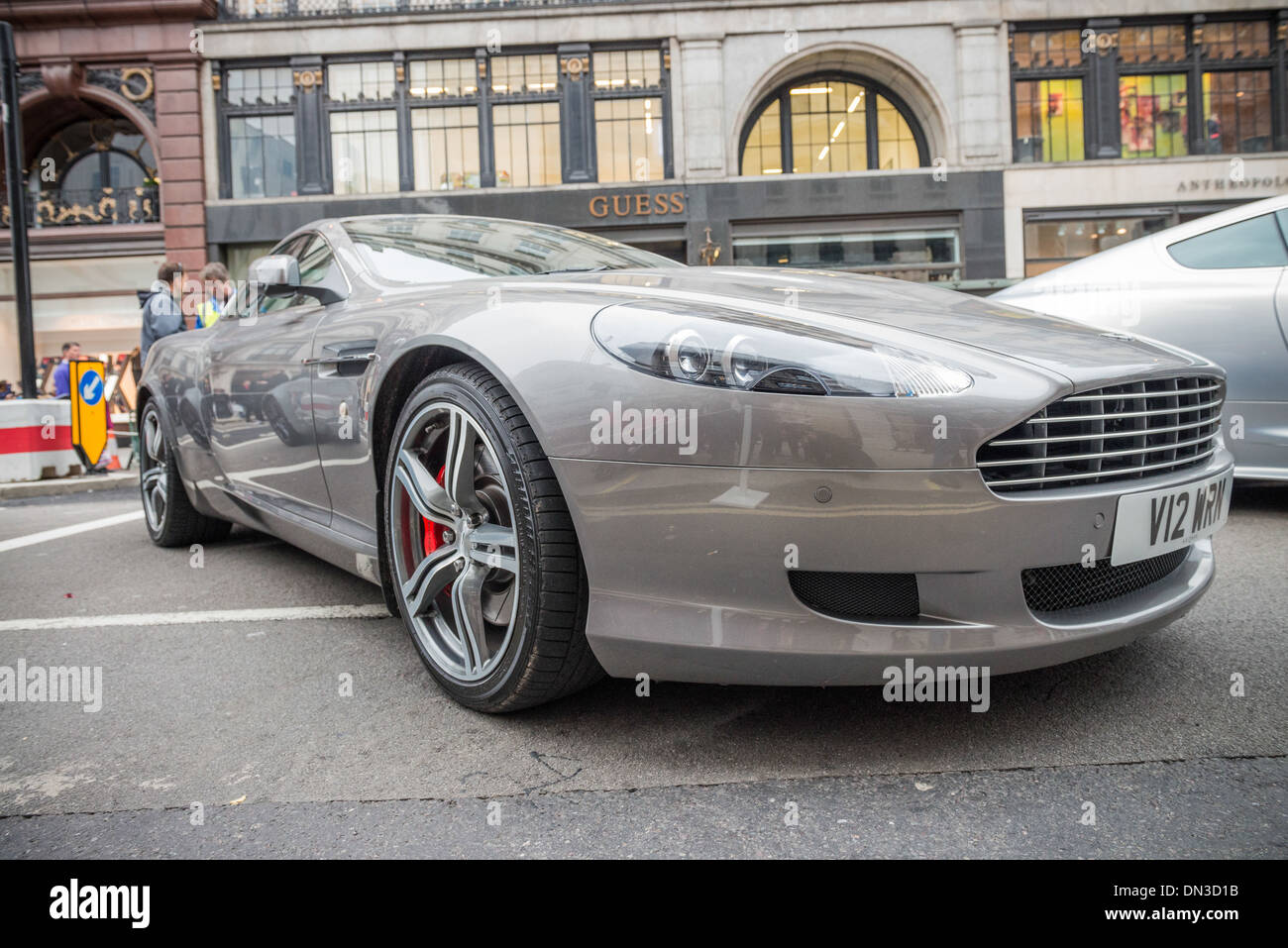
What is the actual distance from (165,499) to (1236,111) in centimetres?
2074

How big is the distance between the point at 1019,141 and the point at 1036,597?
1856cm

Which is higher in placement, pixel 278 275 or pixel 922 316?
pixel 278 275

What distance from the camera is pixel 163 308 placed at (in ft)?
24.6

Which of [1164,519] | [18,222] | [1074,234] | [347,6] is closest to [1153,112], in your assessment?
Result: [1074,234]

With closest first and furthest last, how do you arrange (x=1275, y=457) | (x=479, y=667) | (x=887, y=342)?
1. (x=887, y=342)
2. (x=479, y=667)
3. (x=1275, y=457)

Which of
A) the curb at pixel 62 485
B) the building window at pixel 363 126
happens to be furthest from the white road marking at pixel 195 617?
the building window at pixel 363 126

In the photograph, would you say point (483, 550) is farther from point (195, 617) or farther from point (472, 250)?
point (195, 617)

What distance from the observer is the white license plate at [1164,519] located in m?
1.85

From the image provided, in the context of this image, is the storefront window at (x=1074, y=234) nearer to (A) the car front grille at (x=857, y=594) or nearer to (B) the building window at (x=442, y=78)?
(B) the building window at (x=442, y=78)

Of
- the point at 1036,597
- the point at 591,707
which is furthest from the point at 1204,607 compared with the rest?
the point at 591,707

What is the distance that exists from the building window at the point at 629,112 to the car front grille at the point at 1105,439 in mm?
16821
